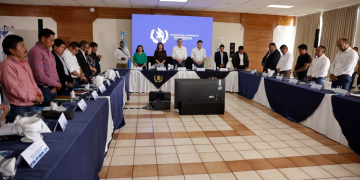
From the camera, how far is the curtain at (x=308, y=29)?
8.88 m

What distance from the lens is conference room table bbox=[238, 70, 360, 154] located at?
2.94 meters

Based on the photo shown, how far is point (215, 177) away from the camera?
89.2 inches

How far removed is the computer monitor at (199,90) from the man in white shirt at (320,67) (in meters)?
1.83

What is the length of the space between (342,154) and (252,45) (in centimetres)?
741

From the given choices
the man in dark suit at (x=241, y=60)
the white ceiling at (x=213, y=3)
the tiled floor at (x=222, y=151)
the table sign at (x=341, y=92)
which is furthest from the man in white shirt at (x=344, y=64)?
the white ceiling at (x=213, y=3)

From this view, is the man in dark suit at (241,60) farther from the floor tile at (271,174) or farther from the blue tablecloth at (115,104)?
the floor tile at (271,174)

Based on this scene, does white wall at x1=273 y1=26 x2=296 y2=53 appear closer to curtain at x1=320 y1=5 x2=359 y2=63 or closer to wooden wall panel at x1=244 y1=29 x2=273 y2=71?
wooden wall panel at x1=244 y1=29 x2=273 y2=71

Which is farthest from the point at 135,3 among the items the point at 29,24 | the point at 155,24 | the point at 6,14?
the point at 6,14

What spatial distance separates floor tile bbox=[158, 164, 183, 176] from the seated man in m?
1.37

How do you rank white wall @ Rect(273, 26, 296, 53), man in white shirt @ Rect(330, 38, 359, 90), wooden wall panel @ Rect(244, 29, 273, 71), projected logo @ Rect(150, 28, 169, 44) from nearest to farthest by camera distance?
man in white shirt @ Rect(330, 38, 359, 90) < projected logo @ Rect(150, 28, 169, 44) < wooden wall panel @ Rect(244, 29, 273, 71) < white wall @ Rect(273, 26, 296, 53)

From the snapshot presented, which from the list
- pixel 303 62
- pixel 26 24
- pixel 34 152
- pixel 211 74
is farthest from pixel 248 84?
pixel 26 24

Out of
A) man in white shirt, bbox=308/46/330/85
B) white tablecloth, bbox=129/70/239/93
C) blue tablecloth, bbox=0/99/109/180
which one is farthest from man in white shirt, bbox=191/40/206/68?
blue tablecloth, bbox=0/99/109/180

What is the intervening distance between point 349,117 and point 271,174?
147 centimetres

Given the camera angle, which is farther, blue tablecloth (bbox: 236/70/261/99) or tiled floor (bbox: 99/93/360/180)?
blue tablecloth (bbox: 236/70/261/99)
